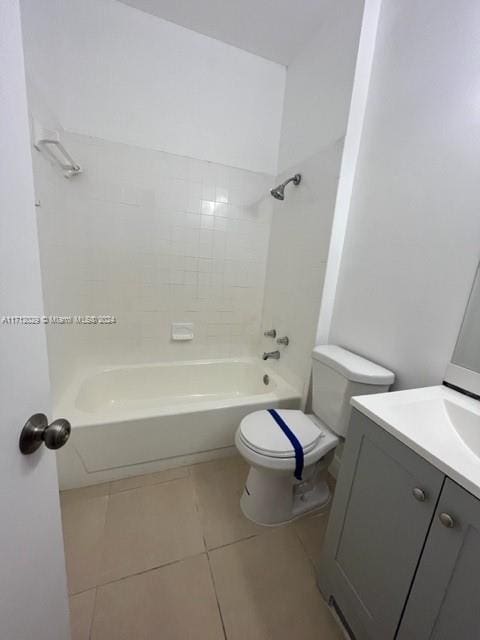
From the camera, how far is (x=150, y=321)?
197 cm

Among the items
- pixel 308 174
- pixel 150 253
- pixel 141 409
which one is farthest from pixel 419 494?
pixel 150 253

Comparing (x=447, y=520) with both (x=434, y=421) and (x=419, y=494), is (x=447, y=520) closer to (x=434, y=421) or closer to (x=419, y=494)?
(x=419, y=494)

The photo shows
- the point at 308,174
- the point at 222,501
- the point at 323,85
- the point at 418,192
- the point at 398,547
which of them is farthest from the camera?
the point at 308,174

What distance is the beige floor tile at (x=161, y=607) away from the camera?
0.85 meters

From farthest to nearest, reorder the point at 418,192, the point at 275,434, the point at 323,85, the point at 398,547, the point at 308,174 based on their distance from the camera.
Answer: the point at 308,174 → the point at 323,85 → the point at 275,434 → the point at 418,192 → the point at 398,547

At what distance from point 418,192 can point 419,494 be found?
1.14 metres

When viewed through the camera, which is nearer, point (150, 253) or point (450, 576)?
point (450, 576)

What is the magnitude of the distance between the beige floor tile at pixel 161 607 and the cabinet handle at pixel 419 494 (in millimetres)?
842

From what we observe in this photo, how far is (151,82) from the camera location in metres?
1.62

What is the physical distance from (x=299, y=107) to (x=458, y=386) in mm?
1874

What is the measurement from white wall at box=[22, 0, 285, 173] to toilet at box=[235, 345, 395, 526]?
1.65m

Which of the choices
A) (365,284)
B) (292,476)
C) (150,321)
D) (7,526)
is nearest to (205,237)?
(150,321)

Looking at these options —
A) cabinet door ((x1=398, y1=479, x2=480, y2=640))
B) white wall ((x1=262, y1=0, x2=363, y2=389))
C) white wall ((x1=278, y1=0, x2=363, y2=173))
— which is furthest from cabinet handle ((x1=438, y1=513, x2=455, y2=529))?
white wall ((x1=278, y1=0, x2=363, y2=173))

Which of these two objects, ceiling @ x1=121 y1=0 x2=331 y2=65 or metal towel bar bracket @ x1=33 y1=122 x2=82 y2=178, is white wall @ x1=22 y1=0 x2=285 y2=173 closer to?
ceiling @ x1=121 y1=0 x2=331 y2=65
